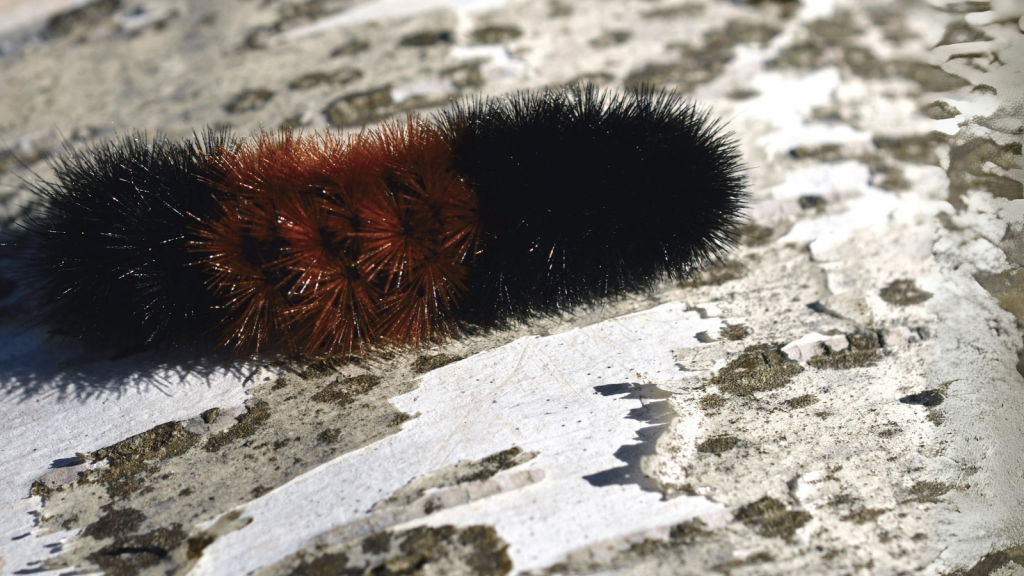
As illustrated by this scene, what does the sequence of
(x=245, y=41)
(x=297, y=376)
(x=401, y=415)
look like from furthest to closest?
(x=245, y=41)
(x=297, y=376)
(x=401, y=415)

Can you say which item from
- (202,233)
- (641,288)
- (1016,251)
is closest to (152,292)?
(202,233)

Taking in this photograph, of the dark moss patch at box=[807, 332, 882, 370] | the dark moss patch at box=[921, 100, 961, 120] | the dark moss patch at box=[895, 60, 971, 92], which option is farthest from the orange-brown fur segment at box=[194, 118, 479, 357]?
the dark moss patch at box=[895, 60, 971, 92]

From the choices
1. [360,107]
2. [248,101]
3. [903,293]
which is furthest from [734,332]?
[248,101]

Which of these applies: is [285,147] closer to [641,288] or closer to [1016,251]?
[641,288]

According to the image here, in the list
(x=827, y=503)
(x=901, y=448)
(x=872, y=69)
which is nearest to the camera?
(x=827, y=503)

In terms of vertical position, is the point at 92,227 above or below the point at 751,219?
above

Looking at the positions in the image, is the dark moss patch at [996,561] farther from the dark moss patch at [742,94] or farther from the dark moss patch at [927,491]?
the dark moss patch at [742,94]

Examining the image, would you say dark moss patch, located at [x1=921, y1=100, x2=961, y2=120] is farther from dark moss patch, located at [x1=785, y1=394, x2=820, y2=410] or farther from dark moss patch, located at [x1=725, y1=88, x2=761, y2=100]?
dark moss patch, located at [x1=785, y1=394, x2=820, y2=410]
